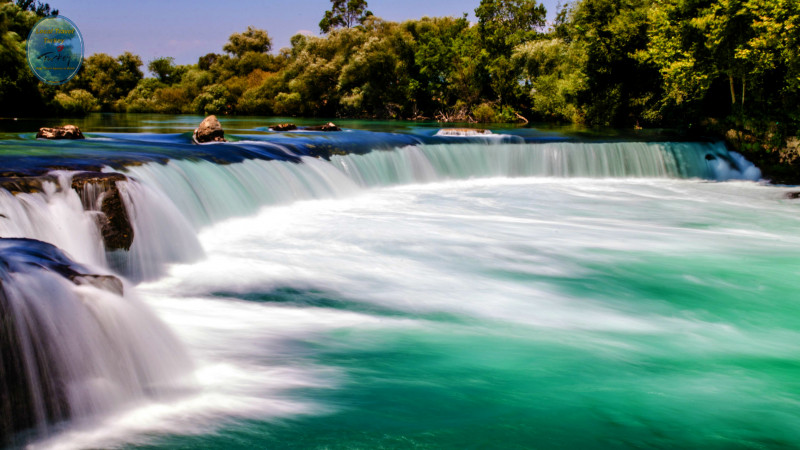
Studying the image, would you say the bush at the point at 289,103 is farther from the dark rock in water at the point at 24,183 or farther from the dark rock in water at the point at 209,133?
the dark rock in water at the point at 24,183

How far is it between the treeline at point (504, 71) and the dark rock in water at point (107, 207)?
47.7 ft

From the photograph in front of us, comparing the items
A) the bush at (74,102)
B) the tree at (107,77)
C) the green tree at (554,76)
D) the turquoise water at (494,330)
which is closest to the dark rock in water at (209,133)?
the turquoise water at (494,330)

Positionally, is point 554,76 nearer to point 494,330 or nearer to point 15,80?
point 15,80

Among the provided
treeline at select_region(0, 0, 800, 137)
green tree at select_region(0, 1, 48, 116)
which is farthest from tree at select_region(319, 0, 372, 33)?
green tree at select_region(0, 1, 48, 116)

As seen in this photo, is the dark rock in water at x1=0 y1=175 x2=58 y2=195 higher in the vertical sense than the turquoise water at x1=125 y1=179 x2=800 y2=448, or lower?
higher

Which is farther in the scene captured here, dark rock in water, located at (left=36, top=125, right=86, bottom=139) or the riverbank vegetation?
the riverbank vegetation

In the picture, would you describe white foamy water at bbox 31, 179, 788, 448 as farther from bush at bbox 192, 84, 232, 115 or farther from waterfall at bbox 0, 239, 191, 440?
bush at bbox 192, 84, 232, 115

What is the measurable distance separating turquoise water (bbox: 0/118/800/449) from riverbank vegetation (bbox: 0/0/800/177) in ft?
20.3

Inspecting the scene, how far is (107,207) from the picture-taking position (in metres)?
6.34

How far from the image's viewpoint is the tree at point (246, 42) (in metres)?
61.9


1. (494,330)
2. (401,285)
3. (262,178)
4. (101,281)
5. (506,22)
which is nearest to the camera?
(101,281)

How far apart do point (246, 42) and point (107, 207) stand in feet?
196

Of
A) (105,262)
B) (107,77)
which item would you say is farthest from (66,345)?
(107,77)

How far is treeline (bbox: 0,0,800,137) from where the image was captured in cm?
1659
